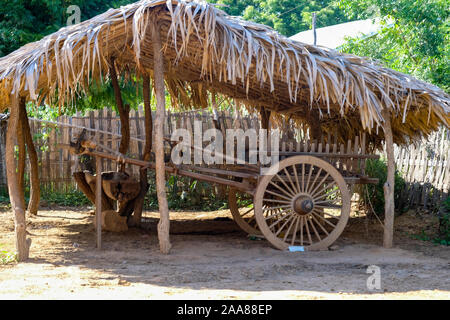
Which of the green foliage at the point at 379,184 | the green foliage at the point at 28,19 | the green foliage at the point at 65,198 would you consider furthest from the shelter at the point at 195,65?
the green foliage at the point at 28,19

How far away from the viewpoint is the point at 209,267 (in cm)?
534

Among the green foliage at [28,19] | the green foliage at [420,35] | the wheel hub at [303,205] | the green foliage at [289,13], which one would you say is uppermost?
the green foliage at [289,13]

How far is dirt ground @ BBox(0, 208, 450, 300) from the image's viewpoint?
13.9 ft

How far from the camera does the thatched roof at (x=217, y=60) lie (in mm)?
5461

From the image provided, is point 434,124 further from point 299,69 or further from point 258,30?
point 258,30

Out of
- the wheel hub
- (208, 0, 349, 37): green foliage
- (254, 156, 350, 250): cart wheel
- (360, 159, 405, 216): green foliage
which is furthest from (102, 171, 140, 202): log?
(208, 0, 349, 37): green foliage

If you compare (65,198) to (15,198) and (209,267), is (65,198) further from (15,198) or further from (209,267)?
(209,267)

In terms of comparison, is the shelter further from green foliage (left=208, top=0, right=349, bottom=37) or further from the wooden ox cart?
green foliage (left=208, top=0, right=349, bottom=37)

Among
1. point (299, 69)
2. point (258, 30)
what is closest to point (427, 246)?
point (299, 69)

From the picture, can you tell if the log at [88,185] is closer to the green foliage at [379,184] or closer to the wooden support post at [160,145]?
the wooden support post at [160,145]

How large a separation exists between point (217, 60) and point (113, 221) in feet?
9.27

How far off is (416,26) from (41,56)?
6.44 meters

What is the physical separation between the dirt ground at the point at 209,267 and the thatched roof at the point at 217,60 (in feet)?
5.51

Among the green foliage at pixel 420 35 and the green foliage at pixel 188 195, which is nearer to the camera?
the green foliage at pixel 420 35
